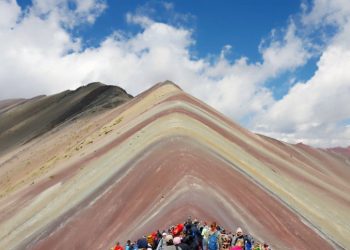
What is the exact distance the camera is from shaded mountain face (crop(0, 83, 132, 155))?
12075 cm

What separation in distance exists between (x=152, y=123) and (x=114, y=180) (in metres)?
11.9

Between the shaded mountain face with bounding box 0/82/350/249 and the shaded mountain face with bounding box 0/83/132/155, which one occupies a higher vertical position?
the shaded mountain face with bounding box 0/83/132/155

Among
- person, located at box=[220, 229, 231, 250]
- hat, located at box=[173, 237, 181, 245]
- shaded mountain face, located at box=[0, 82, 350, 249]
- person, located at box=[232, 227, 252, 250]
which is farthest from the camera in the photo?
shaded mountain face, located at box=[0, 82, 350, 249]

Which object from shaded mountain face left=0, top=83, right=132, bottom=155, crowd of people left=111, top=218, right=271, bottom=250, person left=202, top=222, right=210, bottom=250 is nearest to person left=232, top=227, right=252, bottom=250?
crowd of people left=111, top=218, right=271, bottom=250

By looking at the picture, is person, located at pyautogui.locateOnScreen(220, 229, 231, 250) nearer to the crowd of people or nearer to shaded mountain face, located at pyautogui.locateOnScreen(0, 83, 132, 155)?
the crowd of people

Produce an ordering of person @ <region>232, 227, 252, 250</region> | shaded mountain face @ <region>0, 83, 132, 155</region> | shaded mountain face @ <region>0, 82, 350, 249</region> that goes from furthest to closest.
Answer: shaded mountain face @ <region>0, 83, 132, 155</region>, shaded mountain face @ <region>0, 82, 350, 249</region>, person @ <region>232, 227, 252, 250</region>

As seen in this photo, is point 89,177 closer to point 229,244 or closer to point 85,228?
point 85,228

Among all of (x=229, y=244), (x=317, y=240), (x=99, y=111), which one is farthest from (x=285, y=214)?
(x=99, y=111)

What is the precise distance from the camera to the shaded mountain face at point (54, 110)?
4754 inches

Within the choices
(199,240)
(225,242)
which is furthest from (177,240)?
(225,242)

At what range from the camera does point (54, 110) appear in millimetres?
142625

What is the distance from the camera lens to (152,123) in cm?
4419

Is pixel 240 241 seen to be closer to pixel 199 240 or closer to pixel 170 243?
pixel 199 240

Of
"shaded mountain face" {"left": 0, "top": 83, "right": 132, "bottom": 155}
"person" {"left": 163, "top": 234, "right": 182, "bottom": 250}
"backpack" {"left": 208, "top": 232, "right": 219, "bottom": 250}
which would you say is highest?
"shaded mountain face" {"left": 0, "top": 83, "right": 132, "bottom": 155}
